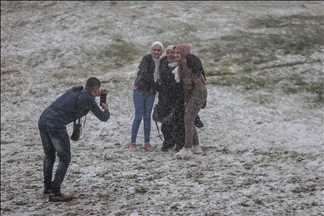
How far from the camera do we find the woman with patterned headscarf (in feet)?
32.1

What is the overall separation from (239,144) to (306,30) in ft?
40.7

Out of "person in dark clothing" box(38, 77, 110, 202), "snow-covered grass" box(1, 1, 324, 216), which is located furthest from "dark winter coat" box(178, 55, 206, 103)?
"person in dark clothing" box(38, 77, 110, 202)

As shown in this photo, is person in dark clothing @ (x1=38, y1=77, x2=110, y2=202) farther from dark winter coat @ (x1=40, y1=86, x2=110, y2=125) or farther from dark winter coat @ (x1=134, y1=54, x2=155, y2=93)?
dark winter coat @ (x1=134, y1=54, x2=155, y2=93)

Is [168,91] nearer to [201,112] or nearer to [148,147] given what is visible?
[148,147]

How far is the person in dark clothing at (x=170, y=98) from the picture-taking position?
10.2 meters

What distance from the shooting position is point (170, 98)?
410 inches

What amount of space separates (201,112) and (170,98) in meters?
3.53

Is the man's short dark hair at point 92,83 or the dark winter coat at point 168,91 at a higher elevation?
the man's short dark hair at point 92,83

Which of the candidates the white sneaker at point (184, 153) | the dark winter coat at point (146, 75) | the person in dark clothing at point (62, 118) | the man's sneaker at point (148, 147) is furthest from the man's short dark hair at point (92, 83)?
the man's sneaker at point (148, 147)

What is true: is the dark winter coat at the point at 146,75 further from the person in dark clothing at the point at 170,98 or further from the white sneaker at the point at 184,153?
the white sneaker at the point at 184,153

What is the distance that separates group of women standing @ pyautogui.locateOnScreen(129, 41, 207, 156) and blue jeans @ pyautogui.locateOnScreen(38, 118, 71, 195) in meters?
3.14

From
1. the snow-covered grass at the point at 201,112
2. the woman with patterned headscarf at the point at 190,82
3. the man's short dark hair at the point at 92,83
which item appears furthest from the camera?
the woman with patterned headscarf at the point at 190,82

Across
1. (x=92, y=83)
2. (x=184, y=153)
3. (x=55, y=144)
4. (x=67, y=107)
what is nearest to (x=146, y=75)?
(x=184, y=153)

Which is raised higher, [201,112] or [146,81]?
[146,81]
